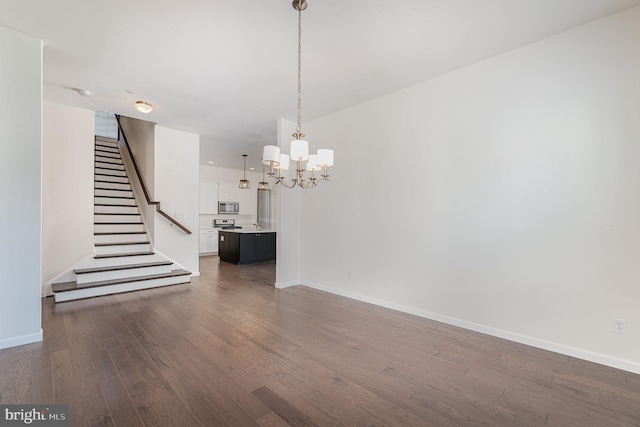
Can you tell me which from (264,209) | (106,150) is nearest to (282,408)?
(106,150)

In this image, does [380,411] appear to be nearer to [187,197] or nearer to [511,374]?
[511,374]

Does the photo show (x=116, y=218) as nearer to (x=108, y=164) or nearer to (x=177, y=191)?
(x=177, y=191)

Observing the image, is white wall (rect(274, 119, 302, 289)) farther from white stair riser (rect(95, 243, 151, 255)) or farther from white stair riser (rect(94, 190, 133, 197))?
white stair riser (rect(94, 190, 133, 197))

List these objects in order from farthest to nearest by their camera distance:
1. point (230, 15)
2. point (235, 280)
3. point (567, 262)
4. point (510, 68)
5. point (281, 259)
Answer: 1. point (235, 280)
2. point (281, 259)
3. point (510, 68)
4. point (567, 262)
5. point (230, 15)

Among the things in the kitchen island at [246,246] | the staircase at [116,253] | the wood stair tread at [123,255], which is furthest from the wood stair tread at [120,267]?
the kitchen island at [246,246]

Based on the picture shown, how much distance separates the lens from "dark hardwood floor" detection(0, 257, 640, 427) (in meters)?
1.79

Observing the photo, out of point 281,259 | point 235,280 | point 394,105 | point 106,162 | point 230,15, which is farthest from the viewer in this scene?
point 106,162

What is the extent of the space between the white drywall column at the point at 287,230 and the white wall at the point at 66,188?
3.10 meters

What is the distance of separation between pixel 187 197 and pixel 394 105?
4.32 metres

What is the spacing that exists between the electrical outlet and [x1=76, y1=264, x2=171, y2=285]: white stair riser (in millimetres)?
6060

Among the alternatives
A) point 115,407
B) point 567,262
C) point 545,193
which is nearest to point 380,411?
point 115,407

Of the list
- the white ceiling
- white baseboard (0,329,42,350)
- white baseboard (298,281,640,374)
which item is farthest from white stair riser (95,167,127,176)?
white baseboard (298,281,640,374)

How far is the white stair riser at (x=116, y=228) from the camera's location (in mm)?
5465

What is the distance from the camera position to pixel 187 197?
223 inches
